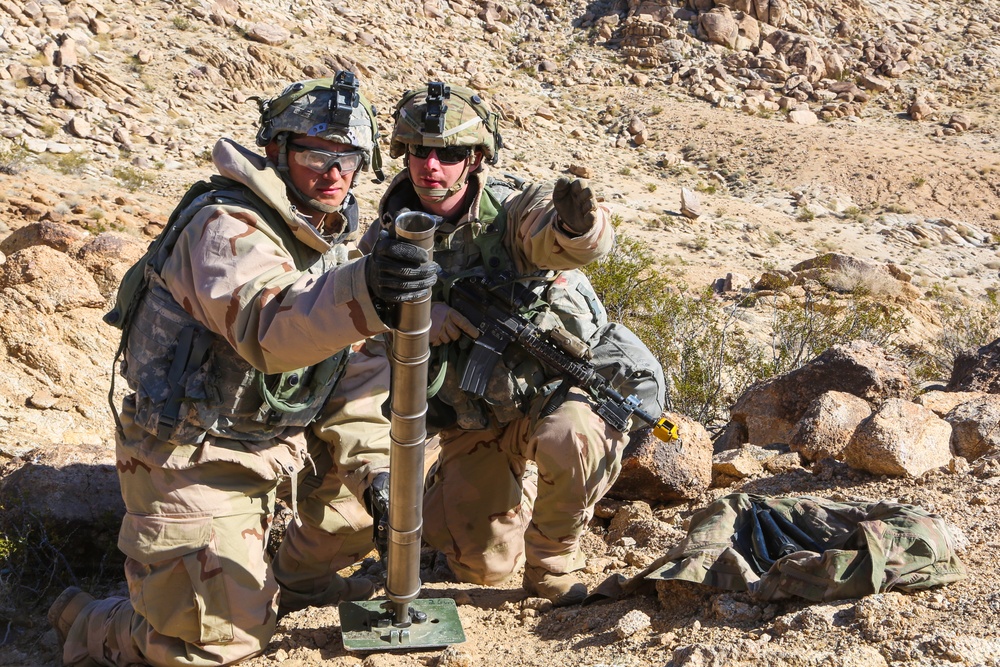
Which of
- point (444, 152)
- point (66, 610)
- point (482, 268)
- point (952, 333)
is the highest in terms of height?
point (444, 152)

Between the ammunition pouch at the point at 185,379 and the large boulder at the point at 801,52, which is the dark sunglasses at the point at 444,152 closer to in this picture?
the ammunition pouch at the point at 185,379

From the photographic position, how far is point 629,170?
19.9m

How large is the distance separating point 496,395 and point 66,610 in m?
1.64

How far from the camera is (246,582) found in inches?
115

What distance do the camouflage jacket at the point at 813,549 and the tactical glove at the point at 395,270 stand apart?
4.41ft

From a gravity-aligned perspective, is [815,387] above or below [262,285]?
below

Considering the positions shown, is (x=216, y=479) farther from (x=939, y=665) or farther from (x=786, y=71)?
(x=786, y=71)

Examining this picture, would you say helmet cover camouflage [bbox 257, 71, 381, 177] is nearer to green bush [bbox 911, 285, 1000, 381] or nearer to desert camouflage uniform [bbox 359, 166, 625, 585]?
desert camouflage uniform [bbox 359, 166, 625, 585]

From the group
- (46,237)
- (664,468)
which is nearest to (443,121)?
(664,468)

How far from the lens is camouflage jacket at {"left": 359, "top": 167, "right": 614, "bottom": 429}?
139 inches

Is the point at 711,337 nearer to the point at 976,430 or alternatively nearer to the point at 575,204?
the point at 976,430

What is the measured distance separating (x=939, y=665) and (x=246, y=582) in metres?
1.91

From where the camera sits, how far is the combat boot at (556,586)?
3391mm

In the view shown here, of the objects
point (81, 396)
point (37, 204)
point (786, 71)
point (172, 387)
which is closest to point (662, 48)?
point (786, 71)
